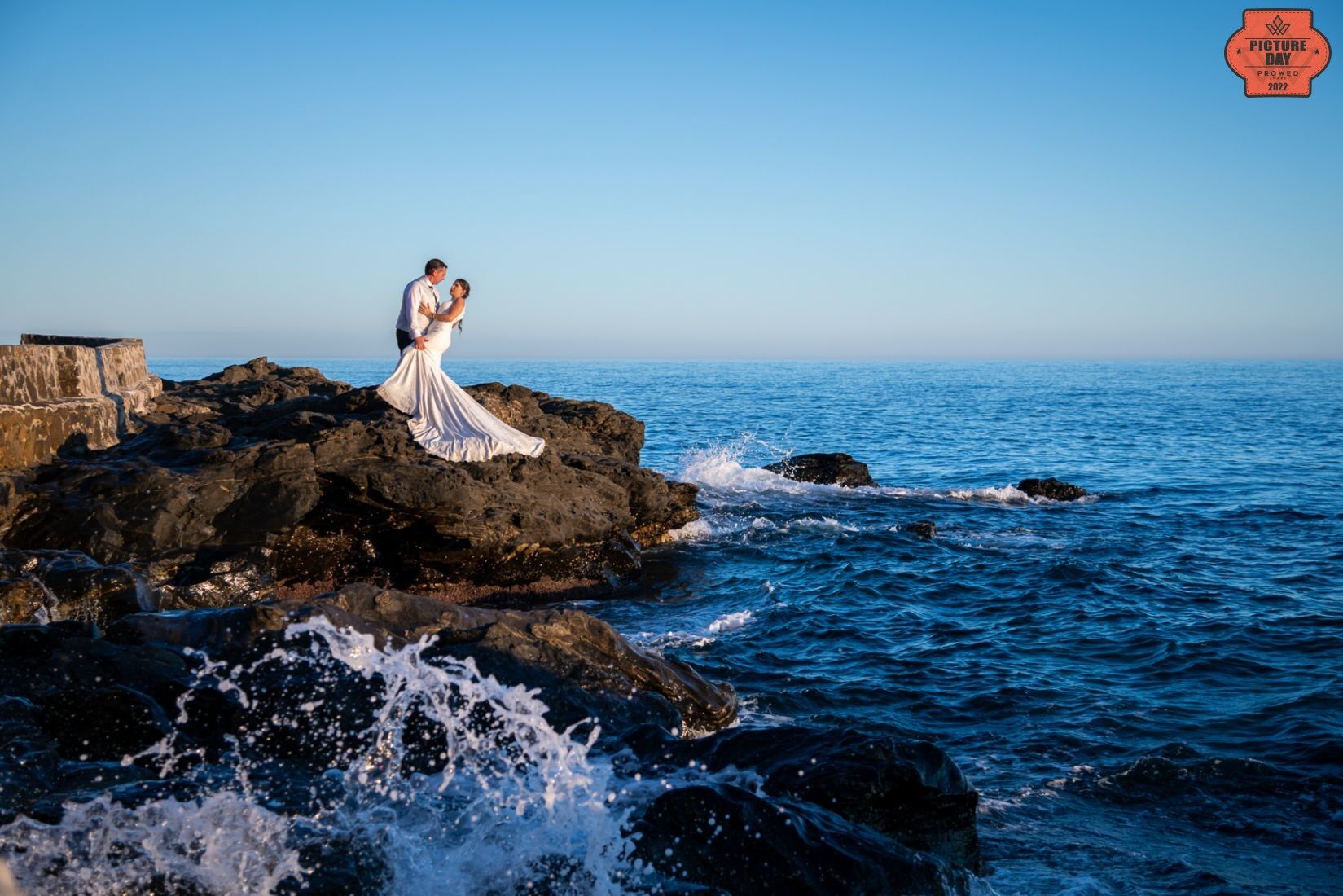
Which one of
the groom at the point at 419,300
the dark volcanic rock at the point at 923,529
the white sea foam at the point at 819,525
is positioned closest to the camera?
the groom at the point at 419,300

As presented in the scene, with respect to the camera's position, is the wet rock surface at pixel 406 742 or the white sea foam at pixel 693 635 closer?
the wet rock surface at pixel 406 742

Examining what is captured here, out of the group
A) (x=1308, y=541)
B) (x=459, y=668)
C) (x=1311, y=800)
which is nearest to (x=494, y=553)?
(x=459, y=668)

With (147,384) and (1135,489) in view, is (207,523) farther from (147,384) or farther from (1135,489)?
(1135,489)

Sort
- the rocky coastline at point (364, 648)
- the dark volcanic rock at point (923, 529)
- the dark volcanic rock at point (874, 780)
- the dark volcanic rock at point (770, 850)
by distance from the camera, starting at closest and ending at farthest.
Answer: the dark volcanic rock at point (770, 850), the rocky coastline at point (364, 648), the dark volcanic rock at point (874, 780), the dark volcanic rock at point (923, 529)

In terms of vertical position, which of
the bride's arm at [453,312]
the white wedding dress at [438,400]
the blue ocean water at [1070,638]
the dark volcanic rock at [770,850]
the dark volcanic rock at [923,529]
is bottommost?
the blue ocean water at [1070,638]

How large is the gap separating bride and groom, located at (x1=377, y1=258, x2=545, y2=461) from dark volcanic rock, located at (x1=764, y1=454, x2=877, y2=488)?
10.6m

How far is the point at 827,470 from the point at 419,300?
12.3 m

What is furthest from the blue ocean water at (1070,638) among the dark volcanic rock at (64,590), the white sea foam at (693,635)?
the dark volcanic rock at (64,590)

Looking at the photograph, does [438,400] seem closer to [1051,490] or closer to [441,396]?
[441,396]

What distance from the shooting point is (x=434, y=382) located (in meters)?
13.9

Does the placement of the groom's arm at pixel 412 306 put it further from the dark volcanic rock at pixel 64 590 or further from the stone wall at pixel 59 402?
the dark volcanic rock at pixel 64 590

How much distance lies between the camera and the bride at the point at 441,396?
13.7 metres

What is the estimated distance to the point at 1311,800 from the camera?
23.4 ft

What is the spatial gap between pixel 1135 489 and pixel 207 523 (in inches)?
798
